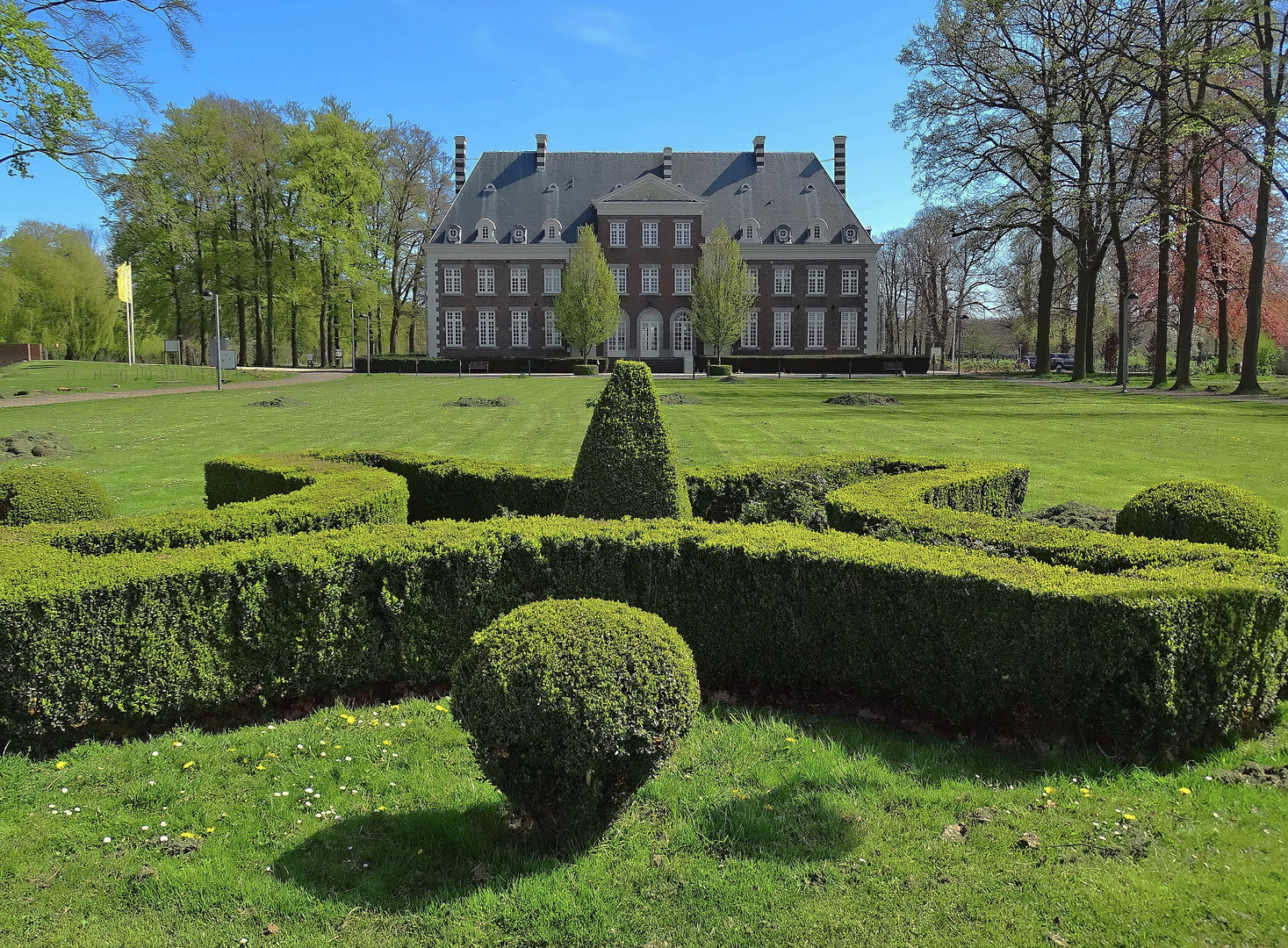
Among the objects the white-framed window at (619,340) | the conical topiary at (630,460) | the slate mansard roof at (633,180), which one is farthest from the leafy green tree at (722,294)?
the conical topiary at (630,460)

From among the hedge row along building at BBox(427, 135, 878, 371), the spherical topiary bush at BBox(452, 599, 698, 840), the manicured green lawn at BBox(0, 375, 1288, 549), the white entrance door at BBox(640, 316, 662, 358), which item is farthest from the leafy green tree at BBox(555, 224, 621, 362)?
the spherical topiary bush at BBox(452, 599, 698, 840)

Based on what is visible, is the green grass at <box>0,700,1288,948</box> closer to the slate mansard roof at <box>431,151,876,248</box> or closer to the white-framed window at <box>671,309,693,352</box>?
the white-framed window at <box>671,309,693,352</box>

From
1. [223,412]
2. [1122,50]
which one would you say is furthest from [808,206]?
[223,412]

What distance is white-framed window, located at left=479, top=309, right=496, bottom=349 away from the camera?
5519cm

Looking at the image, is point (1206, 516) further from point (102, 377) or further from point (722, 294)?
point (722, 294)

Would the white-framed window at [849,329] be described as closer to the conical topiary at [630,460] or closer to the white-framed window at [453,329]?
the white-framed window at [453,329]

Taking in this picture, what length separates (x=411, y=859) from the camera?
3584 millimetres

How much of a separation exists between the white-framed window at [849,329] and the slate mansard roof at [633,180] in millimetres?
4454

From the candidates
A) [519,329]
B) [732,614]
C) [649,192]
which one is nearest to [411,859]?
[732,614]

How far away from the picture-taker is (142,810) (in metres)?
3.96

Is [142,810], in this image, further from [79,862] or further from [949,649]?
[949,649]

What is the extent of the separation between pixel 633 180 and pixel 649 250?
510 cm

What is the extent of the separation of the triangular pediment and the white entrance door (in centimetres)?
761

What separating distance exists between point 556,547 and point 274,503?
2.81 meters
